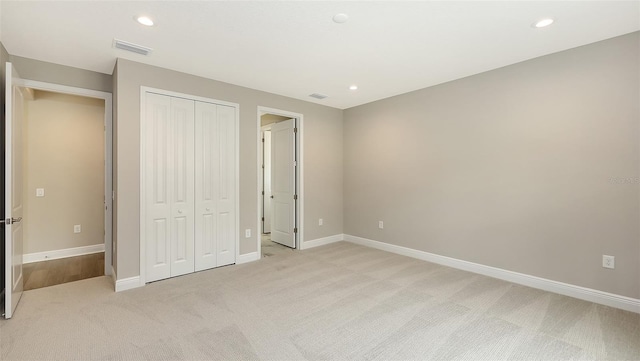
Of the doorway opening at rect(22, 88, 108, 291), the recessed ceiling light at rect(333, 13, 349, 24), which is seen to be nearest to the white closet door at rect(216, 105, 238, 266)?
the doorway opening at rect(22, 88, 108, 291)

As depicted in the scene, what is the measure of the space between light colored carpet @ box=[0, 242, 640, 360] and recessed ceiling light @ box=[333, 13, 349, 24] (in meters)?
2.61

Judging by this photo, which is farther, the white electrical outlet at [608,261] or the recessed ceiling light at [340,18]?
the white electrical outlet at [608,261]

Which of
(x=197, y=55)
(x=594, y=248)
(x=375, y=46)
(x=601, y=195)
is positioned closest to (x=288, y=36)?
(x=375, y=46)

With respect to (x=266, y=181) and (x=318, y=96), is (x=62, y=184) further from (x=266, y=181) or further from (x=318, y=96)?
(x=318, y=96)

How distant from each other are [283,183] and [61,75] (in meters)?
3.32

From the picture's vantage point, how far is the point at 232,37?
106 inches

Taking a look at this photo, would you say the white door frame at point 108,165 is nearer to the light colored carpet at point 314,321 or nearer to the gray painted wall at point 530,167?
the light colored carpet at point 314,321

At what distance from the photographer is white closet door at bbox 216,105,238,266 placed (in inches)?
156

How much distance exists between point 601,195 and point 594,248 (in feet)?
1.80

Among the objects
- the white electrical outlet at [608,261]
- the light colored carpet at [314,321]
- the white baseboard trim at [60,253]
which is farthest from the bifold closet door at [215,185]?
the white electrical outlet at [608,261]

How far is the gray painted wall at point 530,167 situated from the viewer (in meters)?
2.73

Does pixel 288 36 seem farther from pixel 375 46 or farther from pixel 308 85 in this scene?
pixel 308 85

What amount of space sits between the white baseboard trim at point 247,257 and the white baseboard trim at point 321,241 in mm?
901

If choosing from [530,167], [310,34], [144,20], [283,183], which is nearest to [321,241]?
[283,183]
